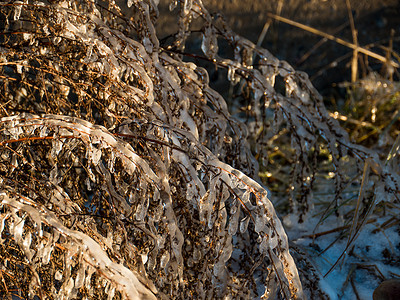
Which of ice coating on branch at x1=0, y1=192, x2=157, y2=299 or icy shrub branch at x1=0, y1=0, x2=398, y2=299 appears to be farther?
icy shrub branch at x1=0, y1=0, x2=398, y2=299

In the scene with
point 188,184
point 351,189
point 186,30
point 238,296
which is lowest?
point 351,189

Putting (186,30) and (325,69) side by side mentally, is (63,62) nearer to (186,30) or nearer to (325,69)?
(186,30)

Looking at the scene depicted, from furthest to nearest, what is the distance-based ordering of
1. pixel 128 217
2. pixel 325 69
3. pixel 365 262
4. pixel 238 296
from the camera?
1. pixel 325 69
2. pixel 365 262
3. pixel 238 296
4. pixel 128 217

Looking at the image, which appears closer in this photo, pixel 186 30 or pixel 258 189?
pixel 258 189

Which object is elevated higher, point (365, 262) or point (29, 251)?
point (29, 251)

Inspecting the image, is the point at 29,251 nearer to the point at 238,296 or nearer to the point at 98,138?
the point at 98,138

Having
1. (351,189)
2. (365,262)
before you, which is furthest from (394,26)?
(365,262)

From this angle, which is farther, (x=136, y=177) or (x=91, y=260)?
(x=136, y=177)

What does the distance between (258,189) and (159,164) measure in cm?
25

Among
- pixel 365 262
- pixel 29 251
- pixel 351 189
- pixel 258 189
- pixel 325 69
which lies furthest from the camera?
pixel 325 69

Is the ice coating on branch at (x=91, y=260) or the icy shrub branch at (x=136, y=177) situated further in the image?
the icy shrub branch at (x=136, y=177)

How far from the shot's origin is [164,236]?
122 centimetres

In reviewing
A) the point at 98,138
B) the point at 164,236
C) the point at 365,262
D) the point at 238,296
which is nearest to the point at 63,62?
the point at 98,138

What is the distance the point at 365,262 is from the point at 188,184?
3.23 ft
